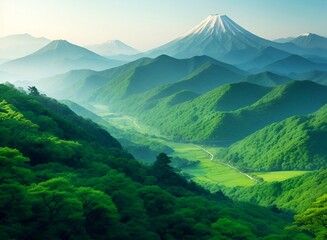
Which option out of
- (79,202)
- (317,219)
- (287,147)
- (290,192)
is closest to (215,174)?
(287,147)

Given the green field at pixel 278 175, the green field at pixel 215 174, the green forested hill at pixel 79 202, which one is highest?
the green forested hill at pixel 79 202

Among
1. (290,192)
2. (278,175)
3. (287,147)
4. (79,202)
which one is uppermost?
(287,147)

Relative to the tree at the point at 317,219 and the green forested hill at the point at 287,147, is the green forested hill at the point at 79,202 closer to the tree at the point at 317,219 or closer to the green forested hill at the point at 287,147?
the tree at the point at 317,219

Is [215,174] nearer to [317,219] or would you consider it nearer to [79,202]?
[317,219]

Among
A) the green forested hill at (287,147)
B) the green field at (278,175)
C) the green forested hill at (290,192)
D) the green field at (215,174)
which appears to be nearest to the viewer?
the green forested hill at (290,192)

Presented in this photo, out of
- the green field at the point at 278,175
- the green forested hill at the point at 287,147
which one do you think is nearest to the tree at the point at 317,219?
the green field at the point at 278,175

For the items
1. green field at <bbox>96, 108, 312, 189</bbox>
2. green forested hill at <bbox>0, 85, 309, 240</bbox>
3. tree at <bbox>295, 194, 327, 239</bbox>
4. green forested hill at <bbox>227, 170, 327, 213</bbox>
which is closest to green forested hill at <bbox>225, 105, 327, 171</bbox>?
green field at <bbox>96, 108, 312, 189</bbox>

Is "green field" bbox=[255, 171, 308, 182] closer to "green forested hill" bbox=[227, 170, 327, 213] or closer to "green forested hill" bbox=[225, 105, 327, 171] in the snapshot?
"green forested hill" bbox=[225, 105, 327, 171]

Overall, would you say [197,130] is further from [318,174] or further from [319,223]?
[319,223]
